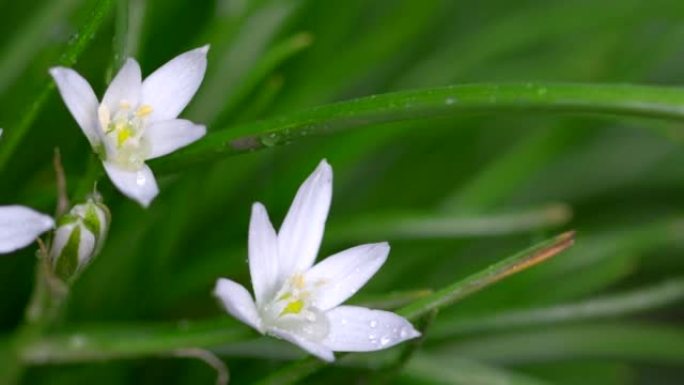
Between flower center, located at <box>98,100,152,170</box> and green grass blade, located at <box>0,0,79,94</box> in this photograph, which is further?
green grass blade, located at <box>0,0,79,94</box>

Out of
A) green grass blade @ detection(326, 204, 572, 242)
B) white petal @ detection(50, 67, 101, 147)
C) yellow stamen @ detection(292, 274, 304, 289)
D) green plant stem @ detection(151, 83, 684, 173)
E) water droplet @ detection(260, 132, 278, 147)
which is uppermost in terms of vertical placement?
green grass blade @ detection(326, 204, 572, 242)

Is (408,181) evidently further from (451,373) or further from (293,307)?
(293,307)

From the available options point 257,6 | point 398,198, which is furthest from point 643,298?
point 257,6

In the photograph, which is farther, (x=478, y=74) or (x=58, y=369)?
(x=478, y=74)

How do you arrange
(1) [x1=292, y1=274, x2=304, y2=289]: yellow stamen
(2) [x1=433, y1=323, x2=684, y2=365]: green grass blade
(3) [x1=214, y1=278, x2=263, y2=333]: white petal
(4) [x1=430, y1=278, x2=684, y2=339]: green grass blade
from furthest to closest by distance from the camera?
(2) [x1=433, y1=323, x2=684, y2=365]: green grass blade
(4) [x1=430, y1=278, x2=684, y2=339]: green grass blade
(1) [x1=292, y1=274, x2=304, y2=289]: yellow stamen
(3) [x1=214, y1=278, x2=263, y2=333]: white petal

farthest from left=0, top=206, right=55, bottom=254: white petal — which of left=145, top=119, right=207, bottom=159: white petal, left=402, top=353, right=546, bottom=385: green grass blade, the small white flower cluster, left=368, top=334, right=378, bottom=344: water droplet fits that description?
left=402, top=353, right=546, bottom=385: green grass blade

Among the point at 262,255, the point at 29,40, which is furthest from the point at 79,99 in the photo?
the point at 29,40

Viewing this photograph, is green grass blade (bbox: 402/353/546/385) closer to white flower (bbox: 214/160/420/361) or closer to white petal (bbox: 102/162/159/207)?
white flower (bbox: 214/160/420/361)

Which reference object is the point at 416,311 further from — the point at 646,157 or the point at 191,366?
the point at 646,157
